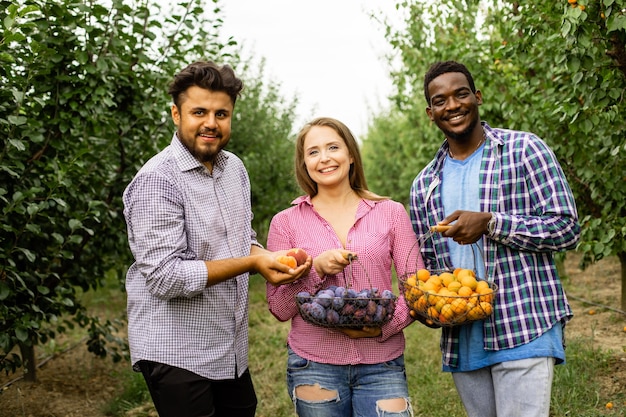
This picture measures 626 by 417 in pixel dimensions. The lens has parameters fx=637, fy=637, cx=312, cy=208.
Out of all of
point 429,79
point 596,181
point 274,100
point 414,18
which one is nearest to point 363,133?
point 274,100

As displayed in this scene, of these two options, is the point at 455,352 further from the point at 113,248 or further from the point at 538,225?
the point at 113,248

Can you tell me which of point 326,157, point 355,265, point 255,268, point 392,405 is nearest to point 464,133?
point 326,157

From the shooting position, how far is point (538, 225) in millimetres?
2441

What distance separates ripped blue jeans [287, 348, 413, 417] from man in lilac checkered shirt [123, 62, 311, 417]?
1.00 feet

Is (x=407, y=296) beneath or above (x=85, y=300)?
above

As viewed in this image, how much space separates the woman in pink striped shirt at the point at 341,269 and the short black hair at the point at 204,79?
50cm

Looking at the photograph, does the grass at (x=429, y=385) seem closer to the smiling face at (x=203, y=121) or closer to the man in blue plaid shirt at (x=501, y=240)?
the man in blue plaid shirt at (x=501, y=240)

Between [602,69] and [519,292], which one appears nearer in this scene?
[519,292]

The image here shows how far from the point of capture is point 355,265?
2768mm

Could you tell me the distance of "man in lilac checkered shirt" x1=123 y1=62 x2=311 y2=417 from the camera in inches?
96.6

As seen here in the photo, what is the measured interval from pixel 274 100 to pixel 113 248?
21.2 feet

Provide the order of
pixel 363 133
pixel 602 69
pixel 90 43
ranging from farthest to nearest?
pixel 363 133, pixel 90 43, pixel 602 69

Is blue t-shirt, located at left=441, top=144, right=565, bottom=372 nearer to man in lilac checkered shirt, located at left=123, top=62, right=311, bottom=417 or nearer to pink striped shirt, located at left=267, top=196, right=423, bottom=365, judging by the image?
pink striped shirt, located at left=267, top=196, right=423, bottom=365

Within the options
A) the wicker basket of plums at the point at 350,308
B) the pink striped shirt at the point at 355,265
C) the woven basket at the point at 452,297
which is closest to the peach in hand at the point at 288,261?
the wicker basket of plums at the point at 350,308
